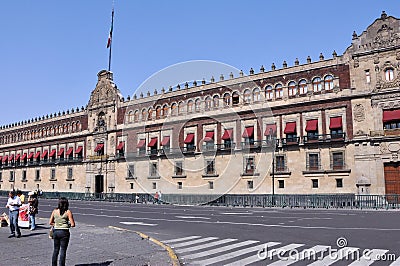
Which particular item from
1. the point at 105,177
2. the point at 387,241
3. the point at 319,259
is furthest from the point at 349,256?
the point at 105,177

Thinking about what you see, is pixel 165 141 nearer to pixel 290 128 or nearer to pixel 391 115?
pixel 290 128

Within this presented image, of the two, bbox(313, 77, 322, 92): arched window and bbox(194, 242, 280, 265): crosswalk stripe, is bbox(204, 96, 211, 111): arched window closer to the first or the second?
A: bbox(313, 77, 322, 92): arched window

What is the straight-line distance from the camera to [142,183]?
50.1 metres

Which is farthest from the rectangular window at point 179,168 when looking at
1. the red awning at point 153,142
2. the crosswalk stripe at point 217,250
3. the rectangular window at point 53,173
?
the crosswalk stripe at point 217,250

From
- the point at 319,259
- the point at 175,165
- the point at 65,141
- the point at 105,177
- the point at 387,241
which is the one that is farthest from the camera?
the point at 65,141

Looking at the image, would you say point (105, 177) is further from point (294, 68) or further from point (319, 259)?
point (319, 259)

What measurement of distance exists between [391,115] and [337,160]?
21.4 ft

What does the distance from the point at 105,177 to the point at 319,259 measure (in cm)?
5033

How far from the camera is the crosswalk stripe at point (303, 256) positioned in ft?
28.6

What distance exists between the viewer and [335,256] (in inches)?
364

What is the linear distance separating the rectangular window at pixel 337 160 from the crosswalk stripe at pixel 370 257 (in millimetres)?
27621

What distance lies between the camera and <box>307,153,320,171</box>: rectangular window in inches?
1470

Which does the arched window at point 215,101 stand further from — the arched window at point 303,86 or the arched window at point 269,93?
the arched window at point 303,86

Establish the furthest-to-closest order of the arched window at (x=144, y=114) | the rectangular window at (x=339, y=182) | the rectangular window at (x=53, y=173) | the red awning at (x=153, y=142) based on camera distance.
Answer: the rectangular window at (x=53, y=173) → the arched window at (x=144, y=114) → the red awning at (x=153, y=142) → the rectangular window at (x=339, y=182)
